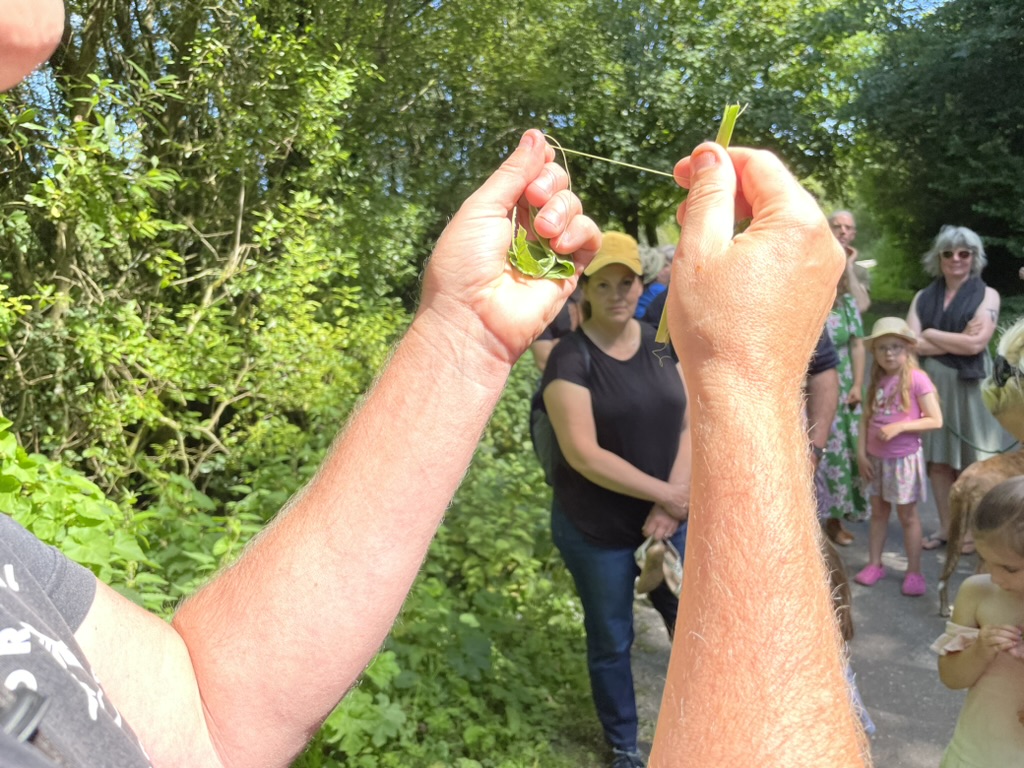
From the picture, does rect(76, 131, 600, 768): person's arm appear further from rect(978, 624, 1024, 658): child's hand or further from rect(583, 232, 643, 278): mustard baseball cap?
rect(583, 232, 643, 278): mustard baseball cap

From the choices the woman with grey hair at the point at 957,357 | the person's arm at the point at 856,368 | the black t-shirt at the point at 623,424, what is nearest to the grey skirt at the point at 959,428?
the woman with grey hair at the point at 957,357

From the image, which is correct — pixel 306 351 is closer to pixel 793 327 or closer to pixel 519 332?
pixel 519 332

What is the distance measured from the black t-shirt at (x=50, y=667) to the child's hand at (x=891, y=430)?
15.8ft

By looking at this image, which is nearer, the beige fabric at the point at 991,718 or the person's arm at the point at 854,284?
the beige fabric at the point at 991,718

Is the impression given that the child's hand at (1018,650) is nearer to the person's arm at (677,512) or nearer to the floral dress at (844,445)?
the person's arm at (677,512)

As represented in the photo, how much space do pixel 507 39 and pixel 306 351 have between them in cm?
586

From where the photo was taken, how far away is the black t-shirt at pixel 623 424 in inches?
130

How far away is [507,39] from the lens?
9.62 metres

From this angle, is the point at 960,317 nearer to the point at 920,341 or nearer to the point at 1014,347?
the point at 920,341

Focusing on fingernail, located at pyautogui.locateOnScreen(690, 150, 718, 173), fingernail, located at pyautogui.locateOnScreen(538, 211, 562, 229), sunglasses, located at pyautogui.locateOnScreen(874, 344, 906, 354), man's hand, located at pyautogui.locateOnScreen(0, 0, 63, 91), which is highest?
fingernail, located at pyautogui.locateOnScreen(690, 150, 718, 173)

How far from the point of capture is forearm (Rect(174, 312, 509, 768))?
1.22 meters

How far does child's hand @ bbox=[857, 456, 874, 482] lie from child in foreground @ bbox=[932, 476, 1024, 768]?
2.91 m

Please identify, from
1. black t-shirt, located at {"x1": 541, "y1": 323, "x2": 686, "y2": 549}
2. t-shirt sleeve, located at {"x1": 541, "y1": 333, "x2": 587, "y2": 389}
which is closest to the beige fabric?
black t-shirt, located at {"x1": 541, "y1": 323, "x2": 686, "y2": 549}

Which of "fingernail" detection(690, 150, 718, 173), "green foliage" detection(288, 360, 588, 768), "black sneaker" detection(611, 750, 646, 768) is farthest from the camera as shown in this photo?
"black sneaker" detection(611, 750, 646, 768)
